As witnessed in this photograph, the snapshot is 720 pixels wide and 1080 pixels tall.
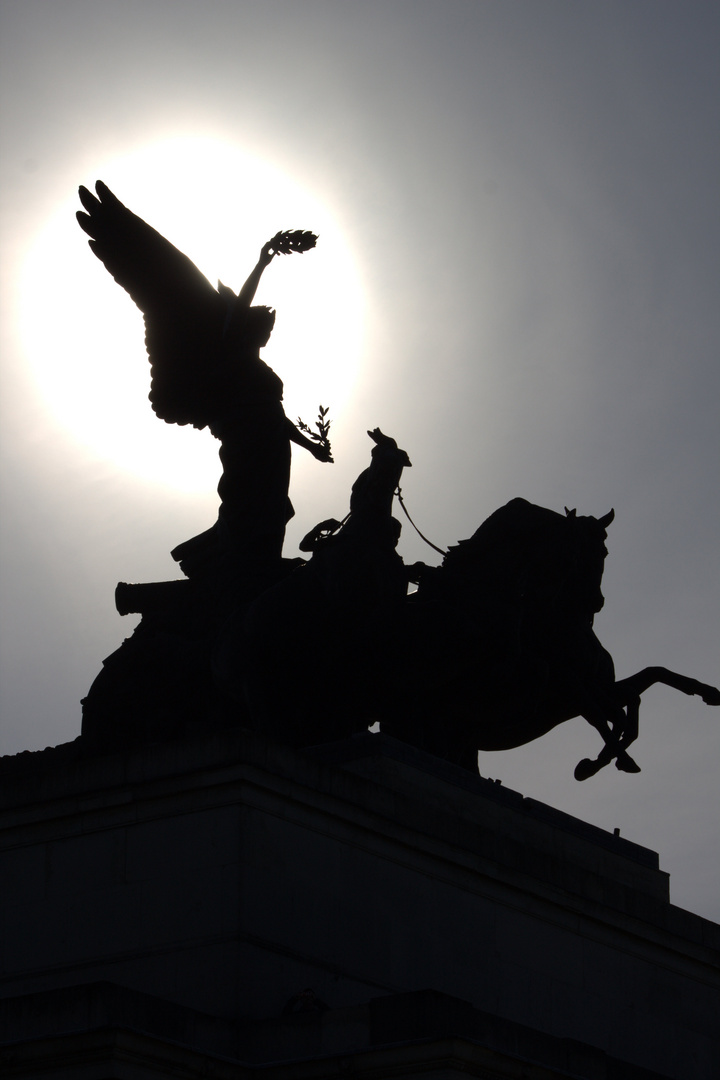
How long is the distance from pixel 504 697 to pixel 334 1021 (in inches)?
185

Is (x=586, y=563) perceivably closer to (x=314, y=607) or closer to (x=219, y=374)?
(x=314, y=607)

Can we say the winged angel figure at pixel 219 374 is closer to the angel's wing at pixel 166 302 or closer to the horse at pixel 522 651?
the angel's wing at pixel 166 302

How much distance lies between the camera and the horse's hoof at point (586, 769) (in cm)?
1648

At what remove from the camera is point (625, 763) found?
16516mm

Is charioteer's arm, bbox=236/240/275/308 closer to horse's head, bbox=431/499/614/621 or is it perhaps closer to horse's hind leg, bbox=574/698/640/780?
horse's head, bbox=431/499/614/621

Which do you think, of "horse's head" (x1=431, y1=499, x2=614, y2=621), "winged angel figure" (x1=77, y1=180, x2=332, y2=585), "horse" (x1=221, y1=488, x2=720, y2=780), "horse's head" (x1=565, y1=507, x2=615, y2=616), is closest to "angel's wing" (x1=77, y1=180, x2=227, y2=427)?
"winged angel figure" (x1=77, y1=180, x2=332, y2=585)

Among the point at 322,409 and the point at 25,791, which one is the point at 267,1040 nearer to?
the point at 25,791

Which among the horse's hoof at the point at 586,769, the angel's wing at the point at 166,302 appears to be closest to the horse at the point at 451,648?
the horse's hoof at the point at 586,769

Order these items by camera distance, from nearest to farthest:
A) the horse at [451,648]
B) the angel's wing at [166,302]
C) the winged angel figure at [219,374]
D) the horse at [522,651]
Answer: the horse at [451,648] < the horse at [522,651] < the winged angel figure at [219,374] < the angel's wing at [166,302]

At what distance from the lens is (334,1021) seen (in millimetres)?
11727

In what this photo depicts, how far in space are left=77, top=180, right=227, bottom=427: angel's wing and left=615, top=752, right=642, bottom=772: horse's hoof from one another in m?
4.53

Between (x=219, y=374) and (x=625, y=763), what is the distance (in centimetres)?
475

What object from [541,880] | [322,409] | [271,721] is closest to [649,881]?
[541,880]

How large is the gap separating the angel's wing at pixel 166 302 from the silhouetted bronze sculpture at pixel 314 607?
17 mm
